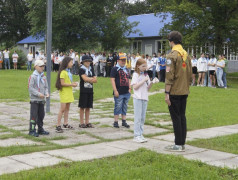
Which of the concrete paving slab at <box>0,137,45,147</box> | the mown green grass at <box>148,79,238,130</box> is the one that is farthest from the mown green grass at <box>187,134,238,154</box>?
the concrete paving slab at <box>0,137,45,147</box>

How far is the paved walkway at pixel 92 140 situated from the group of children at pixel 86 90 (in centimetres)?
33

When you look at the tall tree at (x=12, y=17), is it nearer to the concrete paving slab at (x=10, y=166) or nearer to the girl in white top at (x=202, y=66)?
the girl in white top at (x=202, y=66)

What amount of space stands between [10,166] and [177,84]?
125 inches

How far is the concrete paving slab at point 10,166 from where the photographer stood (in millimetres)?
5418

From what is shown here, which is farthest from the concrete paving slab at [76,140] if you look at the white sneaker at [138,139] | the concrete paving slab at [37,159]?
the concrete paving slab at [37,159]

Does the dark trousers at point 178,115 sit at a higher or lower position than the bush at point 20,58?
lower

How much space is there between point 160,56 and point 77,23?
49.2 ft

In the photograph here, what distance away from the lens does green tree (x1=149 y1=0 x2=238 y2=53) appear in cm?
2670

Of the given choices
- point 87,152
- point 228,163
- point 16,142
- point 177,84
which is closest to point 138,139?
point 87,152

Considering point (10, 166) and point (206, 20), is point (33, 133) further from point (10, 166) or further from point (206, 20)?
point (206, 20)

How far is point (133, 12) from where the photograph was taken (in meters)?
71.1

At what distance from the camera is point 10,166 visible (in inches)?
223

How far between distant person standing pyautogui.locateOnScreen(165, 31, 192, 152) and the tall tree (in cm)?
5634

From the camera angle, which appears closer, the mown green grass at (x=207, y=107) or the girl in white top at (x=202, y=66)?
the mown green grass at (x=207, y=107)
